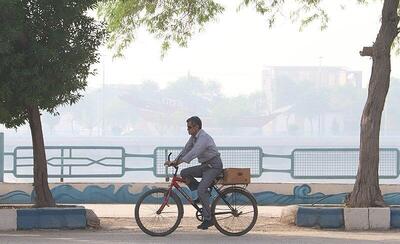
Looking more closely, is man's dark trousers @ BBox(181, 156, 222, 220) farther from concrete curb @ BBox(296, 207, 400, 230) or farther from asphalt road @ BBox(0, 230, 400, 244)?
concrete curb @ BBox(296, 207, 400, 230)

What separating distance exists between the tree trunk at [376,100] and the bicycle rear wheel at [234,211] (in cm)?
205

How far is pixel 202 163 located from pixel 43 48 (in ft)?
8.89

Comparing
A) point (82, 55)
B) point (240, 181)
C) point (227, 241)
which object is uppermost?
point (82, 55)

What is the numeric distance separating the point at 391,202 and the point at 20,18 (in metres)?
9.11

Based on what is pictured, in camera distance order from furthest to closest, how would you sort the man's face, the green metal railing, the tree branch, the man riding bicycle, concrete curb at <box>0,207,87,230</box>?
the green metal railing → the tree branch → concrete curb at <box>0,207,87,230</box> → the man's face → the man riding bicycle

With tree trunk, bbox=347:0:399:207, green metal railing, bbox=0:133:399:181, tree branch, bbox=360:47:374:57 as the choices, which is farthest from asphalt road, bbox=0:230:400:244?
green metal railing, bbox=0:133:399:181

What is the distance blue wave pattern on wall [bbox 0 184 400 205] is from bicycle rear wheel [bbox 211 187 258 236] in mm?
5875

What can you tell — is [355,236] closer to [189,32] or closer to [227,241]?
[227,241]

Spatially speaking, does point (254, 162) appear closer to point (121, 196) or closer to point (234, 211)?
point (121, 196)

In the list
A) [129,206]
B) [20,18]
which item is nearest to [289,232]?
[20,18]

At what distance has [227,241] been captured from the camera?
451 inches

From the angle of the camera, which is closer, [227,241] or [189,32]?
[227,241]

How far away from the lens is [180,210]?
11.8 meters

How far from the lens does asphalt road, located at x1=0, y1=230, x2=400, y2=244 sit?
11398 mm
